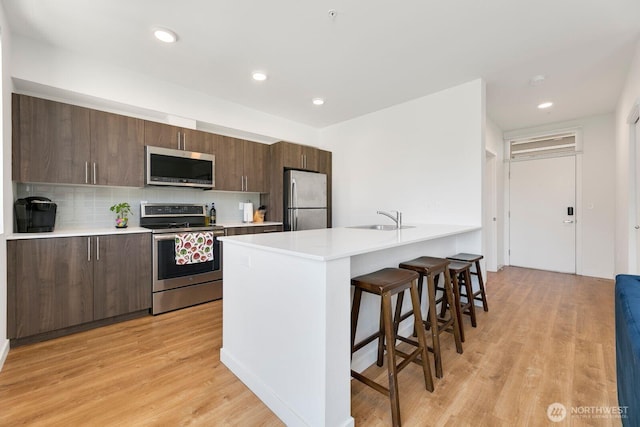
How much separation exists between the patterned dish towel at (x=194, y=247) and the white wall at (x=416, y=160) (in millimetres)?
2343

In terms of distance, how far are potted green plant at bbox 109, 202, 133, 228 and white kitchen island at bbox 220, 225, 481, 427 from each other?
1.74 metres

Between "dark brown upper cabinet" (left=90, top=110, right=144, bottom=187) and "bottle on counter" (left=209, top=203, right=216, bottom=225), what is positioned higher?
"dark brown upper cabinet" (left=90, top=110, right=144, bottom=187)

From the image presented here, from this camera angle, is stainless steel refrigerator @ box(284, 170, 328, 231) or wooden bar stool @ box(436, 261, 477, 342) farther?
stainless steel refrigerator @ box(284, 170, 328, 231)

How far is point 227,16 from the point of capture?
212cm

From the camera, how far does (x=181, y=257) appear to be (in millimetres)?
2998

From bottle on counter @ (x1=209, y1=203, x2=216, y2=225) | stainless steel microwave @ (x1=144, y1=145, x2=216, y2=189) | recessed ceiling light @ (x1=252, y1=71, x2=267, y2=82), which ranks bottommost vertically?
bottle on counter @ (x1=209, y1=203, x2=216, y2=225)

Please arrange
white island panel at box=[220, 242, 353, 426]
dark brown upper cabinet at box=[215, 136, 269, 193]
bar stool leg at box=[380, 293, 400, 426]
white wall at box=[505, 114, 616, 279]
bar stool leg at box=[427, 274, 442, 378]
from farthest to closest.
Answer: white wall at box=[505, 114, 616, 279] → dark brown upper cabinet at box=[215, 136, 269, 193] → bar stool leg at box=[427, 274, 442, 378] → bar stool leg at box=[380, 293, 400, 426] → white island panel at box=[220, 242, 353, 426]

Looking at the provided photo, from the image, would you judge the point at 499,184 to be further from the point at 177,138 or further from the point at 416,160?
the point at 177,138

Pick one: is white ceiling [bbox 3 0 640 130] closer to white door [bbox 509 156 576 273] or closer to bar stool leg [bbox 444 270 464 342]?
white door [bbox 509 156 576 273]

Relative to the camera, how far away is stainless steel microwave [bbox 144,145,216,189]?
2.99m

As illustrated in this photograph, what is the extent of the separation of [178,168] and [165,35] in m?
1.34

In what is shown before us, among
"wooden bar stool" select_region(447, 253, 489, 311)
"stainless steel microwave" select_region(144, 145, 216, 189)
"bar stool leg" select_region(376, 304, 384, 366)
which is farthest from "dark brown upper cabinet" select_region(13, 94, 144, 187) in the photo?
"wooden bar stool" select_region(447, 253, 489, 311)

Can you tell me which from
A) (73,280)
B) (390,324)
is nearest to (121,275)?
(73,280)

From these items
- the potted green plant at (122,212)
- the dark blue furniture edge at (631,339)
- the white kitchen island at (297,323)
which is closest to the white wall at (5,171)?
the potted green plant at (122,212)
